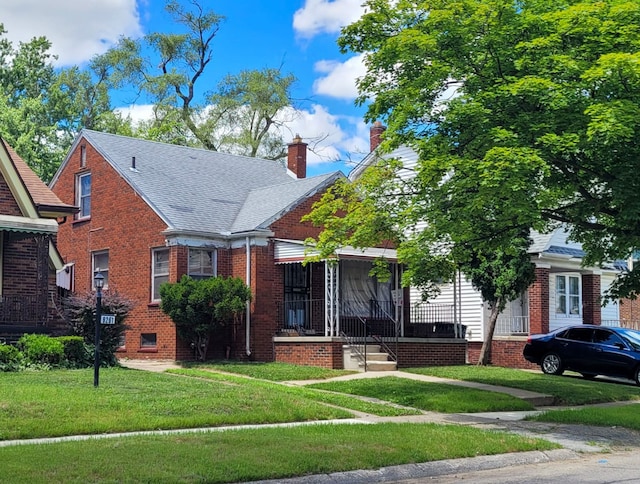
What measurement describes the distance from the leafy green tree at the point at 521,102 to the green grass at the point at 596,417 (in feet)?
7.60

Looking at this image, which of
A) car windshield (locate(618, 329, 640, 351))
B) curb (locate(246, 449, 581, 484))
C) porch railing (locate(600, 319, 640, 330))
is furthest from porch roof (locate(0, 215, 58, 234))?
porch railing (locate(600, 319, 640, 330))

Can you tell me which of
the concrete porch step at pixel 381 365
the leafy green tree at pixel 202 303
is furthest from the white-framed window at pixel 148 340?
the concrete porch step at pixel 381 365

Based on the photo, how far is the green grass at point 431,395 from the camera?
16844 millimetres

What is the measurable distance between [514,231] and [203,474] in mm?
9844

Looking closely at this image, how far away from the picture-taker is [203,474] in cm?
932

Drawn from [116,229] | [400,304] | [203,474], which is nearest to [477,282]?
[400,304]

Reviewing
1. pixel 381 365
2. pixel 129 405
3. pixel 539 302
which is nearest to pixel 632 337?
pixel 539 302

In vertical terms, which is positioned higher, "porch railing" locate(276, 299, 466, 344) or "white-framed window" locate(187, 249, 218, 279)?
"white-framed window" locate(187, 249, 218, 279)

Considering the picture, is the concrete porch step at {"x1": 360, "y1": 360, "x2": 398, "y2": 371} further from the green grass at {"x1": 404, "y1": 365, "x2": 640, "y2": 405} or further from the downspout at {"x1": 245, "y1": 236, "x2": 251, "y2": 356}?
the downspout at {"x1": 245, "y1": 236, "x2": 251, "y2": 356}

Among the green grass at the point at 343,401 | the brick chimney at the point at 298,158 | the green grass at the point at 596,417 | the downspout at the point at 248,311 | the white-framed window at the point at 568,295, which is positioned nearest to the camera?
the green grass at the point at 596,417

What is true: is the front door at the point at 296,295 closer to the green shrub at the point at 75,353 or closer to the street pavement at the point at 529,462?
the green shrub at the point at 75,353

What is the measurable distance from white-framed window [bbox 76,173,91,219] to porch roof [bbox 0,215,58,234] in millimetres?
7232

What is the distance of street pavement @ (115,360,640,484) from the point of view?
10.2m

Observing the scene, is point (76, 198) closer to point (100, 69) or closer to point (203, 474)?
point (203, 474)
